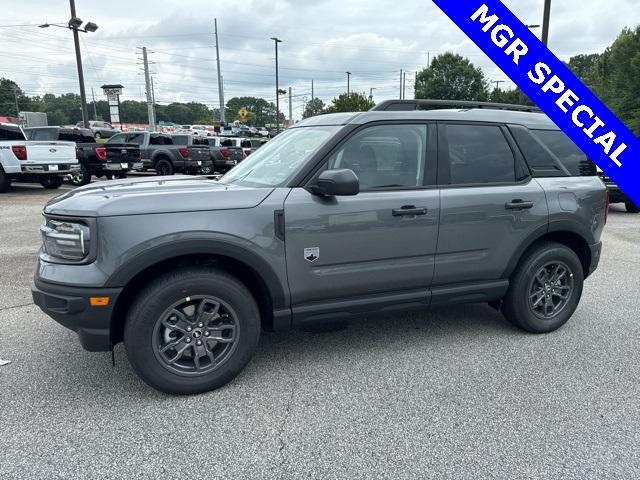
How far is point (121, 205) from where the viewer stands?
2879 mm

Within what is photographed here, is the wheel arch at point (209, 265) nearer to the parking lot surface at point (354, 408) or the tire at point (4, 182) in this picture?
the parking lot surface at point (354, 408)

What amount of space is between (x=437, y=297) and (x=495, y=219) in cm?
78

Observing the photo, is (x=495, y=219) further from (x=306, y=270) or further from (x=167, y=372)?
(x=167, y=372)

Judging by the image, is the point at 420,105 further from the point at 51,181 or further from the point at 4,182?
the point at 51,181

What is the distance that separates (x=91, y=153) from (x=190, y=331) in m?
14.0

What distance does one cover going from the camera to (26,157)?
12797mm

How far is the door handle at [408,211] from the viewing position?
135 inches

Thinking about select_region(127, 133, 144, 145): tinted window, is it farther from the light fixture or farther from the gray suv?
the gray suv

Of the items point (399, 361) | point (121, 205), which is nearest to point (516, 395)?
point (399, 361)

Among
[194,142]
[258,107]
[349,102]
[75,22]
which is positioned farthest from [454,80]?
[258,107]

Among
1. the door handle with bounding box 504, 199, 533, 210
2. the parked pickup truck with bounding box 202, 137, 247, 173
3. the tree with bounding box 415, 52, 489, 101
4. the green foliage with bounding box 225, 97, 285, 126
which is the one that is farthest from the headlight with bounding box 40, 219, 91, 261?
the green foliage with bounding box 225, 97, 285, 126

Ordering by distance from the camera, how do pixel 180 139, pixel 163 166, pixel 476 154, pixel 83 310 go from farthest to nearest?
pixel 180 139 → pixel 163 166 → pixel 476 154 → pixel 83 310

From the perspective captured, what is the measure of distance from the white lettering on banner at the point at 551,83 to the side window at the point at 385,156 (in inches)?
45.9

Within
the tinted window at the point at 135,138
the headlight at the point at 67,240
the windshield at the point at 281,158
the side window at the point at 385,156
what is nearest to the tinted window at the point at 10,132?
the tinted window at the point at 135,138
